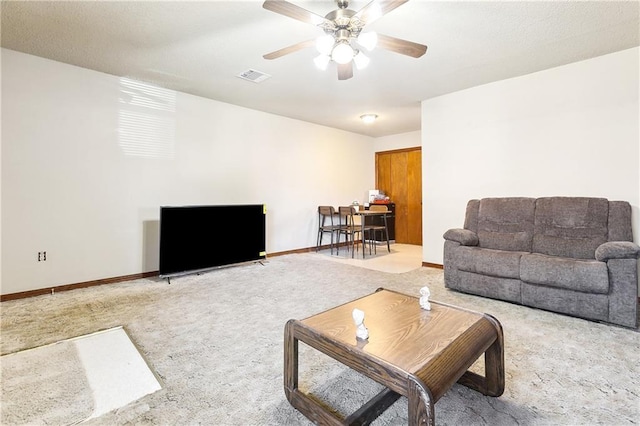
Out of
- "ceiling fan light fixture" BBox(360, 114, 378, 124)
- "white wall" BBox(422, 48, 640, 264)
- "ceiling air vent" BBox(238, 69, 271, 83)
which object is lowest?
"white wall" BBox(422, 48, 640, 264)

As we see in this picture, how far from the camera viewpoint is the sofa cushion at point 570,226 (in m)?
2.71

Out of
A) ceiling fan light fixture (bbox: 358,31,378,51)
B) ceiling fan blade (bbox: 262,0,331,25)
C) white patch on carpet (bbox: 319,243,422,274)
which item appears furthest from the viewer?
white patch on carpet (bbox: 319,243,422,274)

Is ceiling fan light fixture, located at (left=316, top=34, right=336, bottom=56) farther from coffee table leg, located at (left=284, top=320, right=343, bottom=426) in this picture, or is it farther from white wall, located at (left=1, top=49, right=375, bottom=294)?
white wall, located at (left=1, top=49, right=375, bottom=294)

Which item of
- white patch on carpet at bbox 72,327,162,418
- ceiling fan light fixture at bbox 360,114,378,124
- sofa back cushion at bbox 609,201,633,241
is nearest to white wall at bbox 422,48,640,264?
sofa back cushion at bbox 609,201,633,241

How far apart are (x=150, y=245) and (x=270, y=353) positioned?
2724 millimetres

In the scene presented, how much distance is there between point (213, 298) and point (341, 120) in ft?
12.8

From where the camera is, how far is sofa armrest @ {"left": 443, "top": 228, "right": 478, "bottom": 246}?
3146mm

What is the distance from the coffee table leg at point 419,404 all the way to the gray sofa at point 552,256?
2249 millimetres

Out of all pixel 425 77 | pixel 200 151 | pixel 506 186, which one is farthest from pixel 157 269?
pixel 506 186

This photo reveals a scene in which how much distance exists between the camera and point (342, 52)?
214 cm

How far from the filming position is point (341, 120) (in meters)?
5.48

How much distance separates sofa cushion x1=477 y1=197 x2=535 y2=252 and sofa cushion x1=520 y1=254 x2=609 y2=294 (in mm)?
390

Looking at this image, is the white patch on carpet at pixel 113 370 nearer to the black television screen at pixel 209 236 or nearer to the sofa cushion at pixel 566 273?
the black television screen at pixel 209 236

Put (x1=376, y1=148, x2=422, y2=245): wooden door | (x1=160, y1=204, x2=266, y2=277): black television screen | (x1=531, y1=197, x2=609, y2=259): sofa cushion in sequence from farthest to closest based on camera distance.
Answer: (x1=376, y1=148, x2=422, y2=245): wooden door, (x1=160, y1=204, x2=266, y2=277): black television screen, (x1=531, y1=197, x2=609, y2=259): sofa cushion
